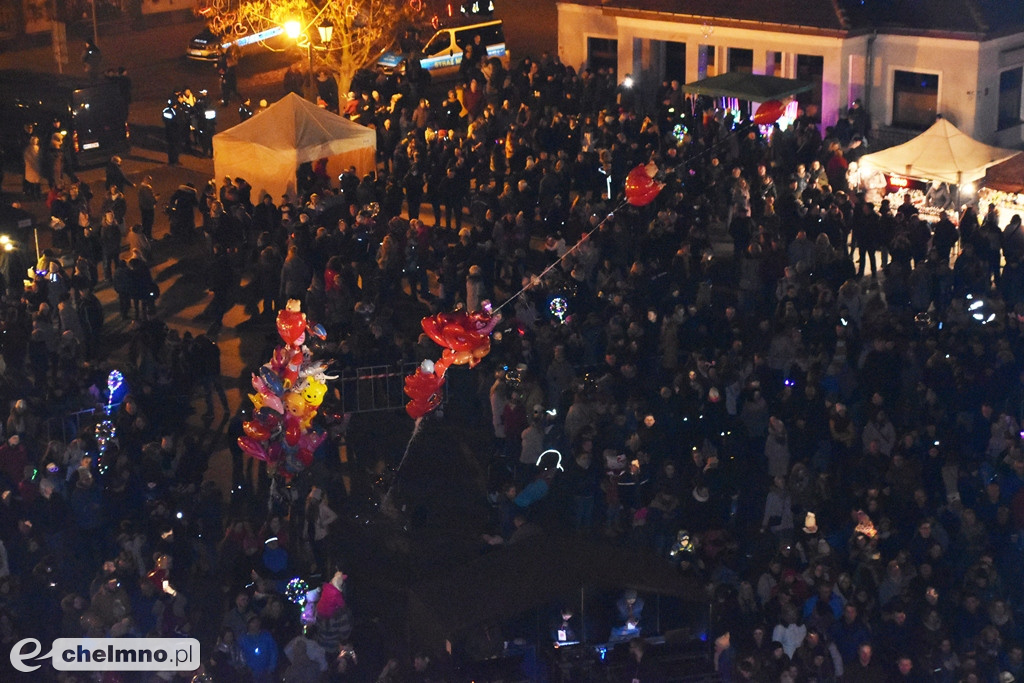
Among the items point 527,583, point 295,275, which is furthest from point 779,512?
point 295,275

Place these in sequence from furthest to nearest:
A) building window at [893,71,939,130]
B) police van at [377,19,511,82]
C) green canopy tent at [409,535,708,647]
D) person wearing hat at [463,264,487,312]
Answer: police van at [377,19,511,82], building window at [893,71,939,130], person wearing hat at [463,264,487,312], green canopy tent at [409,535,708,647]

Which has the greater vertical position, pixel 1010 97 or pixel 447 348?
pixel 447 348

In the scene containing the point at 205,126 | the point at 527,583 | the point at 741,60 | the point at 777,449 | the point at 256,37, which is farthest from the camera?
the point at 256,37

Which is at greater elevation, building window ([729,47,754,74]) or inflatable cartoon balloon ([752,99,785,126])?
inflatable cartoon balloon ([752,99,785,126])

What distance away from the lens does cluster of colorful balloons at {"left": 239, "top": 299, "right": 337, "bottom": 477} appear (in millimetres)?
16812

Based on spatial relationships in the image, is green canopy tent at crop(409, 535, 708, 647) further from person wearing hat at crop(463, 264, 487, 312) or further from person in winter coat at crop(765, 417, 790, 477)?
person wearing hat at crop(463, 264, 487, 312)

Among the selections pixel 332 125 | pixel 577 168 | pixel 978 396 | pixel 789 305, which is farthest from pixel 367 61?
pixel 978 396

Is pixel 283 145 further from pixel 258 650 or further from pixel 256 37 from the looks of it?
pixel 256 37

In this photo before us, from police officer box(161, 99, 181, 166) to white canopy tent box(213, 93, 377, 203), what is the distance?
383cm

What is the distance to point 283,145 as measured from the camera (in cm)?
2464

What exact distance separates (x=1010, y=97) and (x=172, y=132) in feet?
47.9

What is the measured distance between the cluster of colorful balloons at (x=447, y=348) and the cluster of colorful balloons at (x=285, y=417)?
1108 mm

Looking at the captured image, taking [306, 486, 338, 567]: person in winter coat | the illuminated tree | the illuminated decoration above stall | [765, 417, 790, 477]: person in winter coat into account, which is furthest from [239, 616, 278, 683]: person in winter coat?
the illuminated decoration above stall

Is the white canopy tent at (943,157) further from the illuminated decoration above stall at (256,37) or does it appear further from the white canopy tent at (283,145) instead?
the illuminated decoration above stall at (256,37)
